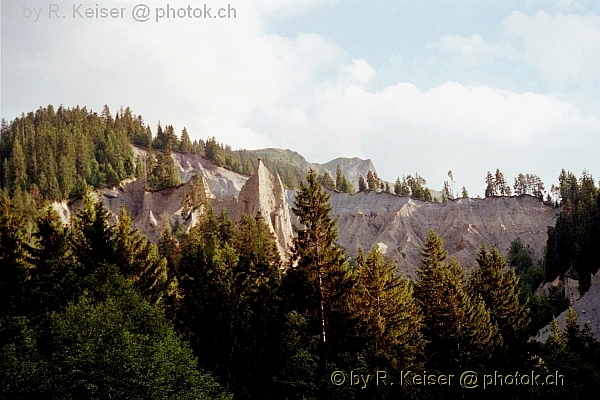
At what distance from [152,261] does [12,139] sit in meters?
77.4

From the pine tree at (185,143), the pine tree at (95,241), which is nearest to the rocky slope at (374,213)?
the pine tree at (185,143)

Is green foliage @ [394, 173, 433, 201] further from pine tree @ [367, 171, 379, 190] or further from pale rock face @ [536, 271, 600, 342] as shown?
pale rock face @ [536, 271, 600, 342]

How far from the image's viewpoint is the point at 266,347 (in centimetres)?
2622

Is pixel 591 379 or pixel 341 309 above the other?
pixel 341 309

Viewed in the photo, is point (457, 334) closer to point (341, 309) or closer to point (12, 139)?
point (341, 309)

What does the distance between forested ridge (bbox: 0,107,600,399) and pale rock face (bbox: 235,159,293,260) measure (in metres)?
39.5

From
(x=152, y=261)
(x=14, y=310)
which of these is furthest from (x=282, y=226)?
(x=14, y=310)

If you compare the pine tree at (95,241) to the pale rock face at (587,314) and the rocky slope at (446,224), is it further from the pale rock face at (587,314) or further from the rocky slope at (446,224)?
the rocky slope at (446,224)

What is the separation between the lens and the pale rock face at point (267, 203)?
3177 inches

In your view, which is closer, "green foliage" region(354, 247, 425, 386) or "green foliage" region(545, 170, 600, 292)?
"green foliage" region(354, 247, 425, 386)

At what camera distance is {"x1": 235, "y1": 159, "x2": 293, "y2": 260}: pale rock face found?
80688mm

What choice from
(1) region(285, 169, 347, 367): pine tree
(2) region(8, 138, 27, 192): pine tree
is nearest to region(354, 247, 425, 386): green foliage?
(1) region(285, 169, 347, 367): pine tree

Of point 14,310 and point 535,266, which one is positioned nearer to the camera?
point 14,310

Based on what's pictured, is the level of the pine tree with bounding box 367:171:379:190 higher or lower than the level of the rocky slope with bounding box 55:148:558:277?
higher
